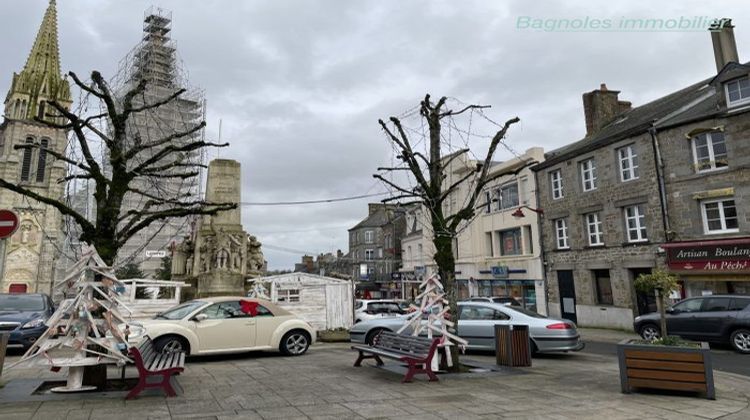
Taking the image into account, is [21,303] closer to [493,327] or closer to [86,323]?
[86,323]

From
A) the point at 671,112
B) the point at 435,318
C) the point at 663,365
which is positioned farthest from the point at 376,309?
the point at 671,112

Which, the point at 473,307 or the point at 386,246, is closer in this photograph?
the point at 473,307

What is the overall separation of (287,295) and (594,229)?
52.4 ft

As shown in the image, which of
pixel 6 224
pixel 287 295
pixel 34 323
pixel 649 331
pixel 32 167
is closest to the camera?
pixel 6 224

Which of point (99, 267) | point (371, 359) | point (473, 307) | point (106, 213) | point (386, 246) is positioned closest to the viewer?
point (99, 267)

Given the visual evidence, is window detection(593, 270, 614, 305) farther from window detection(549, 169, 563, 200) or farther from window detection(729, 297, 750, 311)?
window detection(729, 297, 750, 311)

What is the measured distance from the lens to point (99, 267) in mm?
6766

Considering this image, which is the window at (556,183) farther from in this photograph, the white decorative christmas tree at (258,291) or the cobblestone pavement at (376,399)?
the cobblestone pavement at (376,399)

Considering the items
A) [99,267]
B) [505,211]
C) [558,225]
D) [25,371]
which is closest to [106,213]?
[99,267]

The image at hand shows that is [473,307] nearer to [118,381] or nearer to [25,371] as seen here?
[118,381]

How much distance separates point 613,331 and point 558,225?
7.00 meters

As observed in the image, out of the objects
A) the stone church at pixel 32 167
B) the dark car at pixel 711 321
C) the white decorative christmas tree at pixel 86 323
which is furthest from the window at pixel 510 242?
the stone church at pixel 32 167

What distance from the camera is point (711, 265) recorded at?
18.0 metres

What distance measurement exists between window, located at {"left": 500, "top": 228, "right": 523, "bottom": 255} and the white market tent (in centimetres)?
1535
